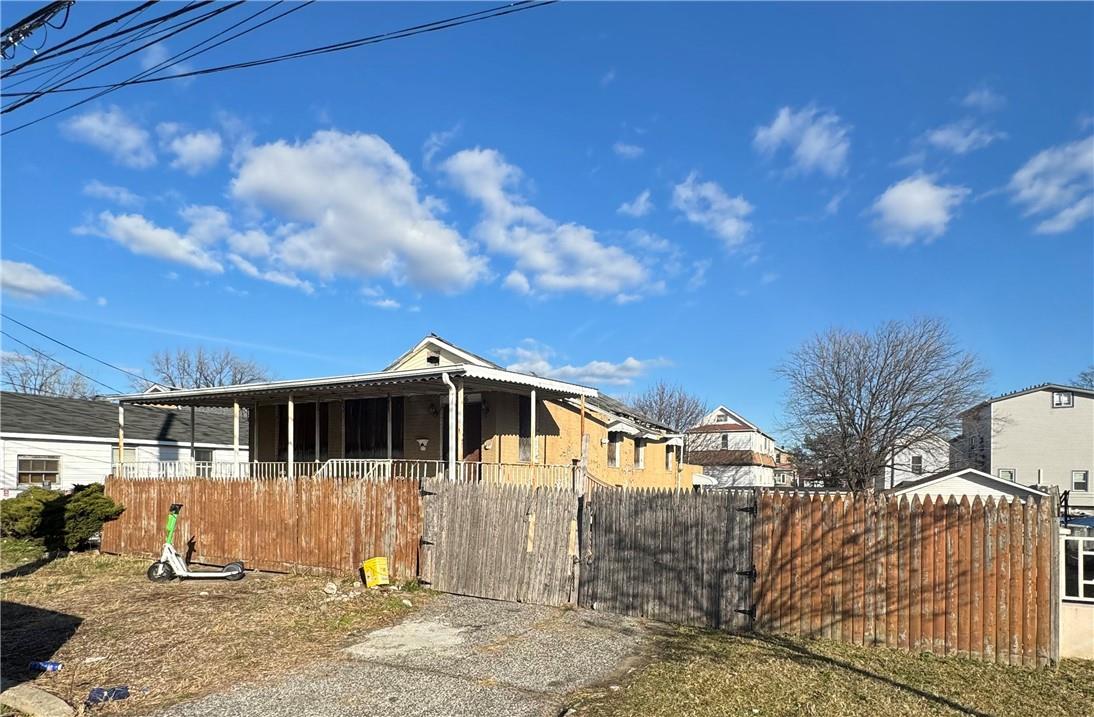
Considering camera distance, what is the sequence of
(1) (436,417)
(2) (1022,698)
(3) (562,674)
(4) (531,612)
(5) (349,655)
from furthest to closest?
(1) (436,417), (4) (531,612), (5) (349,655), (3) (562,674), (2) (1022,698)

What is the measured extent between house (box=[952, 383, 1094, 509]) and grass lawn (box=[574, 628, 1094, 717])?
35455 mm

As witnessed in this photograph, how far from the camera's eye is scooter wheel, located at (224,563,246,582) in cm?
1170

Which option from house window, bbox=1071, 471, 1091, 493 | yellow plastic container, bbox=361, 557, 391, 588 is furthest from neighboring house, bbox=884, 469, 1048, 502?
yellow plastic container, bbox=361, 557, 391, 588

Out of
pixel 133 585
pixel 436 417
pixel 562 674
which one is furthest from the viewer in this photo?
pixel 436 417

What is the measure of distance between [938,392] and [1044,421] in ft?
43.9

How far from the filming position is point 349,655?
7.39 metres

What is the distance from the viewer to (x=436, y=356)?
21938 millimetres

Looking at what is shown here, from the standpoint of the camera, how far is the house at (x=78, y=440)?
1994 cm

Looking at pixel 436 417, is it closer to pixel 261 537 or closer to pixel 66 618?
pixel 261 537

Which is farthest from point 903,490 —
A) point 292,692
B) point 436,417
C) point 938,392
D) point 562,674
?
point 292,692

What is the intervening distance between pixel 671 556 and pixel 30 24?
990 cm

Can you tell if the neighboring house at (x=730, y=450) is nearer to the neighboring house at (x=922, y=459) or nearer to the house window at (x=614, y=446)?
the neighboring house at (x=922, y=459)

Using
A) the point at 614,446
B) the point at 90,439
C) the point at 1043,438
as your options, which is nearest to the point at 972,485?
the point at 614,446

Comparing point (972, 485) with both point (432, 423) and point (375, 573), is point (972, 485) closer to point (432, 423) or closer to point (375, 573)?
point (432, 423)
